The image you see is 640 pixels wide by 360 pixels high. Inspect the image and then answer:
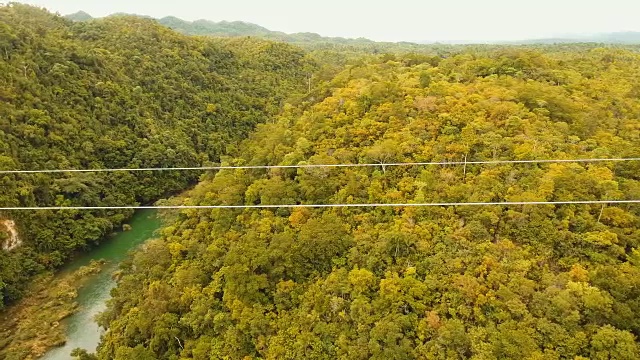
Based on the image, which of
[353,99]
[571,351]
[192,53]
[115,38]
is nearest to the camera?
[571,351]

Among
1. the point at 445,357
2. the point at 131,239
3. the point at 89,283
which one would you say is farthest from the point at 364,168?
the point at 131,239

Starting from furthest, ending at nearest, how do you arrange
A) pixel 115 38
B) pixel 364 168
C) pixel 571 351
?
pixel 115 38 < pixel 364 168 < pixel 571 351

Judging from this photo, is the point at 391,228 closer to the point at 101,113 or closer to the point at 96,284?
the point at 96,284

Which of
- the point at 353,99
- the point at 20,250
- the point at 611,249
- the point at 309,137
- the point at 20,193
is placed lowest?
the point at 20,250

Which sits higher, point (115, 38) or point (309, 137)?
point (115, 38)

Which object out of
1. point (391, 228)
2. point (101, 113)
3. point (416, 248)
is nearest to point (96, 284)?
point (101, 113)

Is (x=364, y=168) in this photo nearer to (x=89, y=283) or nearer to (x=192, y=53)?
(x=89, y=283)
